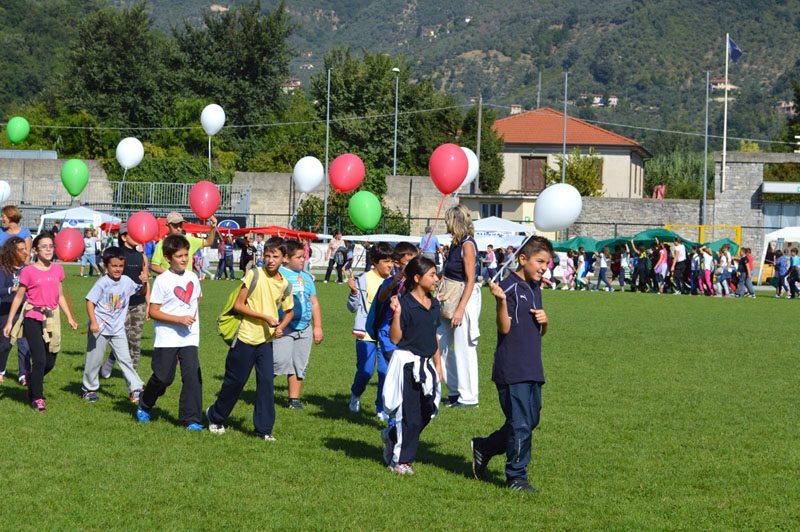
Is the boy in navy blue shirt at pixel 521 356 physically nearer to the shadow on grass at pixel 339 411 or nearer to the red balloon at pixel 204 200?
the shadow on grass at pixel 339 411

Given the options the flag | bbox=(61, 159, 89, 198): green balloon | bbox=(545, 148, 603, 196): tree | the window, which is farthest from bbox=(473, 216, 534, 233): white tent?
bbox=(545, 148, 603, 196): tree

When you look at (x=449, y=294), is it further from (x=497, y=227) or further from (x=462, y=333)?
(x=497, y=227)

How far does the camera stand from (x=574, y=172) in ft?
214

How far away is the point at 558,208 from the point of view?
11.5 meters

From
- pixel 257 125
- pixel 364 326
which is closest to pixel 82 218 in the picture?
pixel 364 326

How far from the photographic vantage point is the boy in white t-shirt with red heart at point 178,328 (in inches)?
351

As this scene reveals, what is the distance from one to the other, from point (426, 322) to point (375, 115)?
60.2m

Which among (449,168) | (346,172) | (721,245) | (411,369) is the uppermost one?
(346,172)

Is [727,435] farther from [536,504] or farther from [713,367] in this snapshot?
[713,367]

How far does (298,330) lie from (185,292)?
1.44 m

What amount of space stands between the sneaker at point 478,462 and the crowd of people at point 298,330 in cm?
1

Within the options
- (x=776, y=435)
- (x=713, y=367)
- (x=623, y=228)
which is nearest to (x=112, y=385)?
(x=776, y=435)

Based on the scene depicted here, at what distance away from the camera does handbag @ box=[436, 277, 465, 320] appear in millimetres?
9871

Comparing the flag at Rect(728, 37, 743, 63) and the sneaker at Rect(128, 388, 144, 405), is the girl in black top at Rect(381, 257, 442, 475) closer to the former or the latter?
the sneaker at Rect(128, 388, 144, 405)
